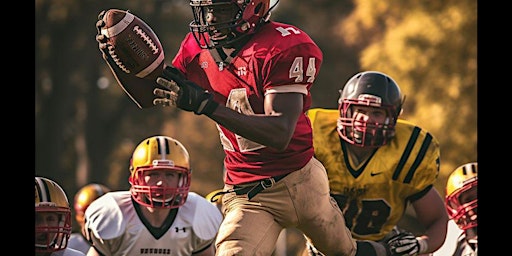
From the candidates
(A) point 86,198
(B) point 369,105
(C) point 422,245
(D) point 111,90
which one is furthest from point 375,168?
(D) point 111,90

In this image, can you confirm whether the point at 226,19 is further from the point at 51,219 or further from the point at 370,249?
the point at 51,219

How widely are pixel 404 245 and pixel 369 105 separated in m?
0.85

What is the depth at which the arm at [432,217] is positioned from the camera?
611 centimetres

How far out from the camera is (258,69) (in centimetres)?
490

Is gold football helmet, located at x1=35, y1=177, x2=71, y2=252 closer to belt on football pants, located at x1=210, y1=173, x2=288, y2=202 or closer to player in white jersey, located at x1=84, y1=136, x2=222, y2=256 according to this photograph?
player in white jersey, located at x1=84, y1=136, x2=222, y2=256

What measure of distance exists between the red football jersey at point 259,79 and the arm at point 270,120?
4 cm

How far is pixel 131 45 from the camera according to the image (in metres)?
4.79

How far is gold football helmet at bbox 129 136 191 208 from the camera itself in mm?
6324

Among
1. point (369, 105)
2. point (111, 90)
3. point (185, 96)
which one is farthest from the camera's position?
point (111, 90)

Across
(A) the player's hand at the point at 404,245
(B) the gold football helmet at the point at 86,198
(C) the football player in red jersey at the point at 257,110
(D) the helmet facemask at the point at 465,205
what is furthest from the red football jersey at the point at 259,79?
(B) the gold football helmet at the point at 86,198

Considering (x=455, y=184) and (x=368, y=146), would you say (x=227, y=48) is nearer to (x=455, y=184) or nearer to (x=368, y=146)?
(x=368, y=146)

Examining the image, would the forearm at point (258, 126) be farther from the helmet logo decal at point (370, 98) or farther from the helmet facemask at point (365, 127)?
the helmet logo decal at point (370, 98)
